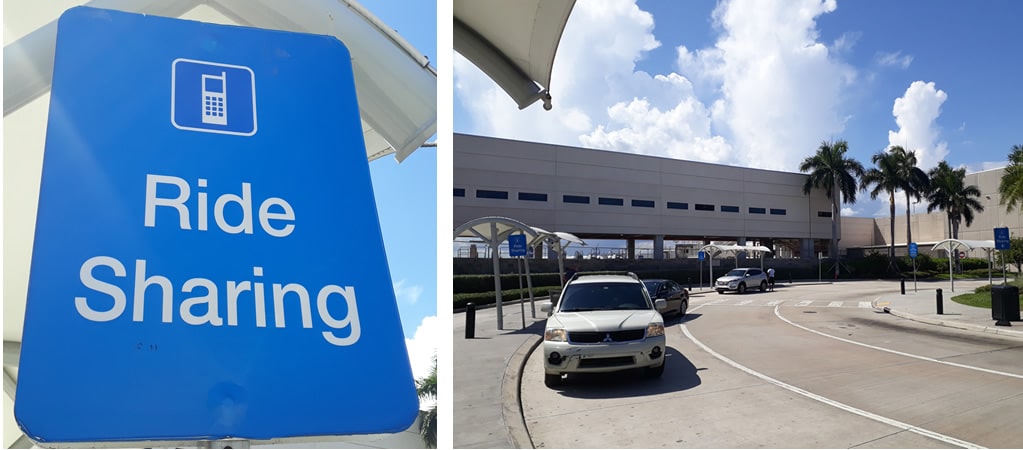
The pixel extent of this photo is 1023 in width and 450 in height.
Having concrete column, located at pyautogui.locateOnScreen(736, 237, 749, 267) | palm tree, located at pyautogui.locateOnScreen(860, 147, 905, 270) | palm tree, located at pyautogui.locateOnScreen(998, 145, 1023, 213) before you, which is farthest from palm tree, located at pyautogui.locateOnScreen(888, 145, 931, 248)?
palm tree, located at pyautogui.locateOnScreen(998, 145, 1023, 213)

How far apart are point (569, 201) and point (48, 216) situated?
46.2 metres

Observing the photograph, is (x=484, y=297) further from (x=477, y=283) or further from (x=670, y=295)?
(x=670, y=295)

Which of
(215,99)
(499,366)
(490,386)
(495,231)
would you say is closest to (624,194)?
(495,231)

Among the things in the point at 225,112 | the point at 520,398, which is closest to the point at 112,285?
the point at 225,112

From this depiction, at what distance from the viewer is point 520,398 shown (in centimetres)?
734

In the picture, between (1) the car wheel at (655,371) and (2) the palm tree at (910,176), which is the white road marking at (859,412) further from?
(2) the palm tree at (910,176)

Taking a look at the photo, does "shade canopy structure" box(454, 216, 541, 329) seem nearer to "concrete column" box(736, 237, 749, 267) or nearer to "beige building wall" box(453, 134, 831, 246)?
"beige building wall" box(453, 134, 831, 246)

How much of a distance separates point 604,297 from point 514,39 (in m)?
4.99

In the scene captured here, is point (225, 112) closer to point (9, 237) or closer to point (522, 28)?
point (9, 237)

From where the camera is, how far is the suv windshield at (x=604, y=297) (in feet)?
29.4

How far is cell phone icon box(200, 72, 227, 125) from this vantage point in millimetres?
2018

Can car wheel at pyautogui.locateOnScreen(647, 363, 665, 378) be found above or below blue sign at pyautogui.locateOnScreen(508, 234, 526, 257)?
below

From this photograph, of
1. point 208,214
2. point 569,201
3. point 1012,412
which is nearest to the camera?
point 208,214

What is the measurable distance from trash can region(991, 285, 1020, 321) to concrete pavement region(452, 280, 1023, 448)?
314mm
